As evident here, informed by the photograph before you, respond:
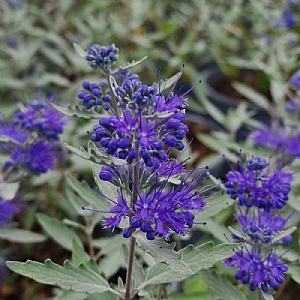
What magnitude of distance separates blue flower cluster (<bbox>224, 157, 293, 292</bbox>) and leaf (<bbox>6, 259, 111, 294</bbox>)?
0.31 metres

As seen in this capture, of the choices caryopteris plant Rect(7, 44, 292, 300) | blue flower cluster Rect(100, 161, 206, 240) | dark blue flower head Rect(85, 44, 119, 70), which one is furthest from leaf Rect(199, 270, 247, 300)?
dark blue flower head Rect(85, 44, 119, 70)

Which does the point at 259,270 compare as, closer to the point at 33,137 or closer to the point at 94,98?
the point at 94,98

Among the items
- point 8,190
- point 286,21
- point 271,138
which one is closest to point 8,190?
point 8,190

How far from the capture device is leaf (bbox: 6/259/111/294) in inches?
38.0

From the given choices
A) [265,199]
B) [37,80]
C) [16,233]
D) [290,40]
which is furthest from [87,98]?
A: [290,40]

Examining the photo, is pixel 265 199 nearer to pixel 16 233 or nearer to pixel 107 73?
pixel 107 73

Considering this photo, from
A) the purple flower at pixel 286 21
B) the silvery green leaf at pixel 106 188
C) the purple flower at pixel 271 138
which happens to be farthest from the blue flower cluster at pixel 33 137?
the purple flower at pixel 286 21

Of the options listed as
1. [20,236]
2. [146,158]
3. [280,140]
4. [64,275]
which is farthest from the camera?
[280,140]

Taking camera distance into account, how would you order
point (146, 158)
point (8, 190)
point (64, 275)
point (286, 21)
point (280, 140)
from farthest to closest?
point (286, 21) < point (280, 140) < point (8, 190) < point (64, 275) < point (146, 158)

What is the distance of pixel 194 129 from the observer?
2.68m

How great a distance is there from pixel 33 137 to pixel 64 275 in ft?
1.84

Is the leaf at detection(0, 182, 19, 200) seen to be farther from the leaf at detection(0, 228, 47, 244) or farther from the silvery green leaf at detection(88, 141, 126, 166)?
the silvery green leaf at detection(88, 141, 126, 166)

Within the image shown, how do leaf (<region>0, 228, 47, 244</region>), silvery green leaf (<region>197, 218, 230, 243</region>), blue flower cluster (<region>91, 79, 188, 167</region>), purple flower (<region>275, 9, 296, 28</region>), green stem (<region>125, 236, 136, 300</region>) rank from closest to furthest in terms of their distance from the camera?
blue flower cluster (<region>91, 79, 188, 167</region>), green stem (<region>125, 236, 136, 300</region>), silvery green leaf (<region>197, 218, 230, 243</region>), leaf (<region>0, 228, 47, 244</region>), purple flower (<region>275, 9, 296, 28</region>)

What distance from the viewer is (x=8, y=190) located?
1.37 metres
